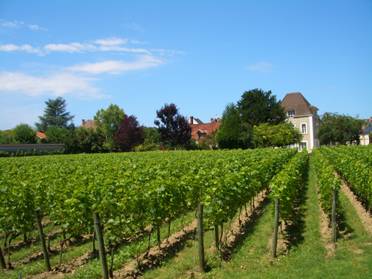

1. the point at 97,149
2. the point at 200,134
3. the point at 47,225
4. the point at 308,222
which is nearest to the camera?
the point at 308,222

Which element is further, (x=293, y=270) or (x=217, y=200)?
(x=217, y=200)

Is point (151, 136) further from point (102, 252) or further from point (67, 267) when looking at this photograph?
point (102, 252)

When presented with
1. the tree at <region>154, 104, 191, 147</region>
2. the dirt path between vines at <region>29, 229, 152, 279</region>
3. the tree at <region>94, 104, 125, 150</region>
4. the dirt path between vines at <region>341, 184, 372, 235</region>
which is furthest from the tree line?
the dirt path between vines at <region>29, 229, 152, 279</region>

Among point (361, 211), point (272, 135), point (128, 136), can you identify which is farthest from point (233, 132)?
point (361, 211)

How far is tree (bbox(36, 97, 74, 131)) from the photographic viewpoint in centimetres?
11419

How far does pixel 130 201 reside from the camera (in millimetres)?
9102

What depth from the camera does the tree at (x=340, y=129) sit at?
78500 millimetres

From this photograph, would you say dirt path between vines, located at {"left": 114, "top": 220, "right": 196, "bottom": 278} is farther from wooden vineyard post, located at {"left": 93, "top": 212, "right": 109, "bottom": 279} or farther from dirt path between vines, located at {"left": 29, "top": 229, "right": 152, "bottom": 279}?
dirt path between vines, located at {"left": 29, "top": 229, "right": 152, "bottom": 279}

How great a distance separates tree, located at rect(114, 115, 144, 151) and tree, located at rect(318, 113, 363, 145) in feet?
111

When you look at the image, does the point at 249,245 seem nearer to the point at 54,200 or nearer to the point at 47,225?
the point at 54,200

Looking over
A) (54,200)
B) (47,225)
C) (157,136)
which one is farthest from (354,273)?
(157,136)

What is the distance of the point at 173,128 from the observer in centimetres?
7106

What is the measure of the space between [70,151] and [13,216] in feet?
203

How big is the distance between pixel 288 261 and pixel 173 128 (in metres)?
62.3
